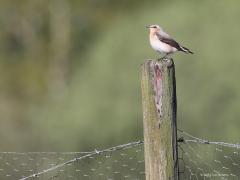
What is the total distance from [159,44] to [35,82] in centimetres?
3904

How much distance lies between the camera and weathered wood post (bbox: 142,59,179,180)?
6770 millimetres

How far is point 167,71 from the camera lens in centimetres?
678

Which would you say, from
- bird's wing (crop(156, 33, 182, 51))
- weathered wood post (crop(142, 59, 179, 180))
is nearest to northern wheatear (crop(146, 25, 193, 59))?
bird's wing (crop(156, 33, 182, 51))

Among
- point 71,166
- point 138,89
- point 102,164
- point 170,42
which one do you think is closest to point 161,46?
point 170,42

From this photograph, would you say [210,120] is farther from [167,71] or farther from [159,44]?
[167,71]

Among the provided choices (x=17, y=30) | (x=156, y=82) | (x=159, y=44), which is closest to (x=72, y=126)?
(x=159, y=44)

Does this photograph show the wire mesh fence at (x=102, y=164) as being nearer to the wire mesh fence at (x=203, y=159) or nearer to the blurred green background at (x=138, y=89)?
the wire mesh fence at (x=203, y=159)

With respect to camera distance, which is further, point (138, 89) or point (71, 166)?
point (138, 89)

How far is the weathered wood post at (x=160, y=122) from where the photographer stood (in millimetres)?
6770

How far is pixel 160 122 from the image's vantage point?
22.2 ft

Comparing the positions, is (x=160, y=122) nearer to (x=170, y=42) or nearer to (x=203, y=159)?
(x=170, y=42)

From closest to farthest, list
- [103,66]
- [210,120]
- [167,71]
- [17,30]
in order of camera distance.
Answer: [167,71]
[210,120]
[103,66]
[17,30]

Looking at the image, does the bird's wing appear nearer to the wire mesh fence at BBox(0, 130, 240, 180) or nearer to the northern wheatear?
the northern wheatear

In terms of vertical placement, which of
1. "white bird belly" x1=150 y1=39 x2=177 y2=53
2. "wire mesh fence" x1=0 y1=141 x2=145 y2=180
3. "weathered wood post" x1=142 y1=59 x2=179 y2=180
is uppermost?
"white bird belly" x1=150 y1=39 x2=177 y2=53
